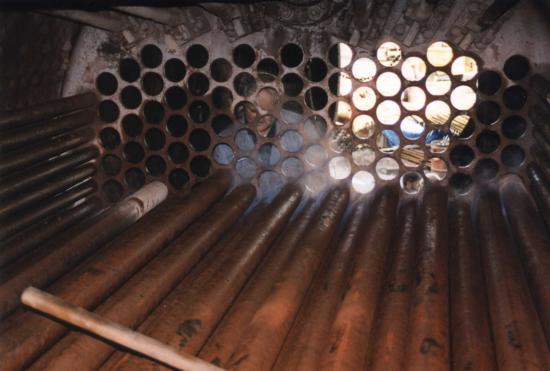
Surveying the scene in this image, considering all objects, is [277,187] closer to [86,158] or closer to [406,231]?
[406,231]

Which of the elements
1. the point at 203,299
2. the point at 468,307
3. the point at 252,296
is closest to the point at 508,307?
the point at 468,307

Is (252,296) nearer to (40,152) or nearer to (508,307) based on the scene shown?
(508,307)

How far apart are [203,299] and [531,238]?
63.0 inches

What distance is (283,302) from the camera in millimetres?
2199

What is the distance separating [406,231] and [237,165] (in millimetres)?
1430

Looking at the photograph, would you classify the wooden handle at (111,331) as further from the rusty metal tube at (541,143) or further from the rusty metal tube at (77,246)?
the rusty metal tube at (541,143)

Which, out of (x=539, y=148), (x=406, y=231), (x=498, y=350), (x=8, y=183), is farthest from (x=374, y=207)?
(x=8, y=183)

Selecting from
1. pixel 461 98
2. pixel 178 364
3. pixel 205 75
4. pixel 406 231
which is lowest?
pixel 178 364

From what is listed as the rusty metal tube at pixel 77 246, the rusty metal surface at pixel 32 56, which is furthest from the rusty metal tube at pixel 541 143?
the rusty metal surface at pixel 32 56

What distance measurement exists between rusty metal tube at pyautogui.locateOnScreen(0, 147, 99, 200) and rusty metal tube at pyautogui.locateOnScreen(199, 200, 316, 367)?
1.44 meters

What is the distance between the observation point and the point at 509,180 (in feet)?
11.0

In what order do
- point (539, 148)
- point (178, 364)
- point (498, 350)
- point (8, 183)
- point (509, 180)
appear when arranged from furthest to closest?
point (509, 180)
point (539, 148)
point (8, 183)
point (498, 350)
point (178, 364)

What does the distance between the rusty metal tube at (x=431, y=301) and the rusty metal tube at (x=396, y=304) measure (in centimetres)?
3

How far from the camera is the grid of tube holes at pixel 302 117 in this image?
11.3 ft
